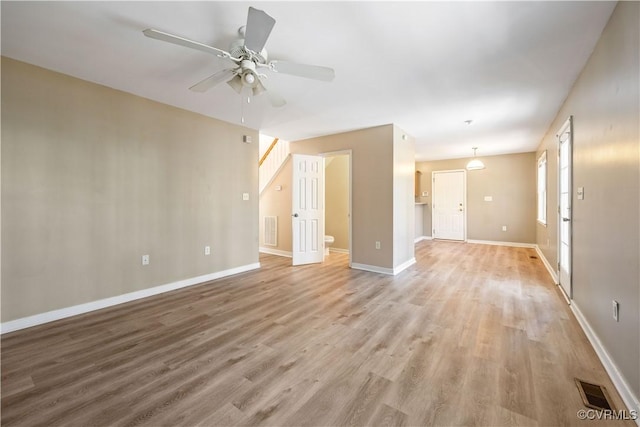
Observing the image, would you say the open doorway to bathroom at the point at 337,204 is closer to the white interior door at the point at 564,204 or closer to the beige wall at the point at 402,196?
the beige wall at the point at 402,196

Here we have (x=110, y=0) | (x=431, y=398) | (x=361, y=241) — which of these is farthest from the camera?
(x=361, y=241)

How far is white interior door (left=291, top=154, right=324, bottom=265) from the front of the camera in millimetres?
5008

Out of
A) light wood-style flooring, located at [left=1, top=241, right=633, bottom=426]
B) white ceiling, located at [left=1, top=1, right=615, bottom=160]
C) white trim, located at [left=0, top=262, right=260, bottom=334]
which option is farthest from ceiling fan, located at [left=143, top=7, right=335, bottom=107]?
white trim, located at [left=0, top=262, right=260, bottom=334]

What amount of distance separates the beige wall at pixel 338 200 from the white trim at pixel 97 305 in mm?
3006

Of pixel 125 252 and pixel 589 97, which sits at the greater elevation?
pixel 589 97

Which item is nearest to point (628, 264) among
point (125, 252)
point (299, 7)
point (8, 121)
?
point (299, 7)

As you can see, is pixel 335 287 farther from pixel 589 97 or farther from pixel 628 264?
pixel 589 97

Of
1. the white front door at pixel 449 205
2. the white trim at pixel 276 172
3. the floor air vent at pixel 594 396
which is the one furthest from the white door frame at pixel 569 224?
the white trim at pixel 276 172

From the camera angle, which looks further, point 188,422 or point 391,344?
point 391,344

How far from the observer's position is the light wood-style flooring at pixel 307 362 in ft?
4.90

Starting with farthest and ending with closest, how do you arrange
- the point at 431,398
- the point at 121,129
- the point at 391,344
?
the point at 121,129
the point at 391,344
the point at 431,398

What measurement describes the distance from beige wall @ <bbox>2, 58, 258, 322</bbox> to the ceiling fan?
1485mm

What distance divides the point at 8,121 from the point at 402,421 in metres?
3.89

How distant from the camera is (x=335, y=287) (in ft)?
12.2
